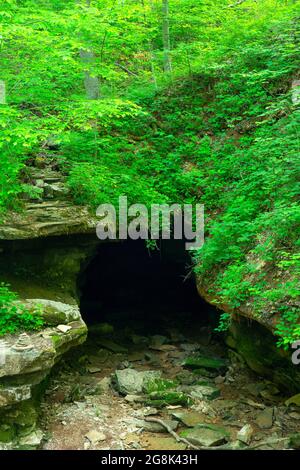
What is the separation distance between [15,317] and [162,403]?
334 cm

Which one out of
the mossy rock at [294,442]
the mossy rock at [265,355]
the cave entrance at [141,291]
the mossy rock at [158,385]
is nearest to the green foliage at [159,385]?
the mossy rock at [158,385]

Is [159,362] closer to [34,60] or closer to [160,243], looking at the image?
[160,243]

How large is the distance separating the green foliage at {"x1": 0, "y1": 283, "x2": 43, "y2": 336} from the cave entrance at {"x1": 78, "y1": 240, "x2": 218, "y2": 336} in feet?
18.3

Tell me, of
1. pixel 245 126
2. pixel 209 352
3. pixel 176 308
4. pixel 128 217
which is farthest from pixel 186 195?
pixel 176 308

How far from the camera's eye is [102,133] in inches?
487

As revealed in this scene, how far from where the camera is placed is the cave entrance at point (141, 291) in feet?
45.1

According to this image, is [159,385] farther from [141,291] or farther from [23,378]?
[141,291]

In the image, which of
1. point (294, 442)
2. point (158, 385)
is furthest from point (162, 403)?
point (294, 442)

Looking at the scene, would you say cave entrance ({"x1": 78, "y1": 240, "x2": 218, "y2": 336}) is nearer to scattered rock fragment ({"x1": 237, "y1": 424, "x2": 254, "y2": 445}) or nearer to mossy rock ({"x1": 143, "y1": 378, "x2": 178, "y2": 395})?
mossy rock ({"x1": 143, "y1": 378, "x2": 178, "y2": 395})

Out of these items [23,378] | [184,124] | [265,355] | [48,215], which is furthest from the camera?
[184,124]

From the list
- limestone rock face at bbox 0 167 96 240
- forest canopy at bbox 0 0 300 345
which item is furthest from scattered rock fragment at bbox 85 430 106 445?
limestone rock face at bbox 0 167 96 240

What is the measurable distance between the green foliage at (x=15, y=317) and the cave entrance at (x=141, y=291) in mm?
5568

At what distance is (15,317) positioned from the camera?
24.9ft

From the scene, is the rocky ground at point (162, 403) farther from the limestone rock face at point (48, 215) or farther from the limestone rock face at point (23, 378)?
the limestone rock face at point (48, 215)
